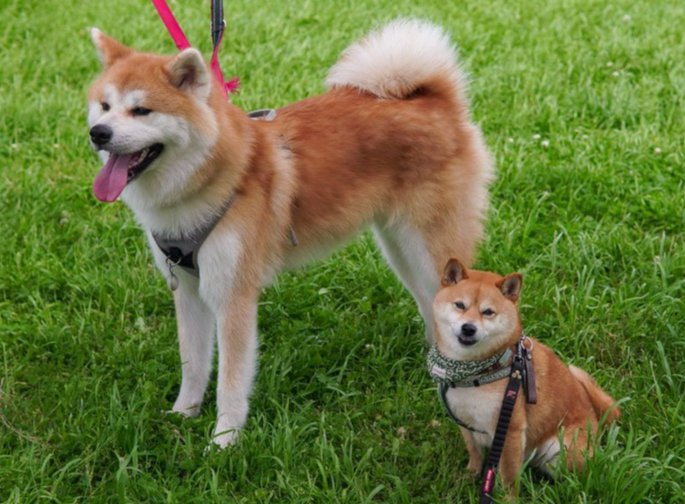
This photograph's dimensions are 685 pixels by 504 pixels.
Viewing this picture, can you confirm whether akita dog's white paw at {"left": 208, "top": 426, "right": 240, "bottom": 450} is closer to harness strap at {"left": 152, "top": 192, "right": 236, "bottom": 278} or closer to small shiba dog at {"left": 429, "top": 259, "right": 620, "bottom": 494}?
harness strap at {"left": 152, "top": 192, "right": 236, "bottom": 278}

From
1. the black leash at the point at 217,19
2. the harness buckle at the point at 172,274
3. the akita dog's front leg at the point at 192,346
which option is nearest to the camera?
the harness buckle at the point at 172,274

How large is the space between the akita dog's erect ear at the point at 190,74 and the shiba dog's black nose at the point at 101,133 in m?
0.33

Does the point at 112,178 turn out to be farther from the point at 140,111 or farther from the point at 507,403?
the point at 507,403

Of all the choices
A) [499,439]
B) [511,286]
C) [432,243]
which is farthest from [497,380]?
[432,243]

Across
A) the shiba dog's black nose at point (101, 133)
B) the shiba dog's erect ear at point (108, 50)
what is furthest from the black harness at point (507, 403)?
the shiba dog's erect ear at point (108, 50)

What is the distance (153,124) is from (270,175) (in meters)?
0.56

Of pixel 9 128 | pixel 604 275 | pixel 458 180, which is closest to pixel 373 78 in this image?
pixel 458 180

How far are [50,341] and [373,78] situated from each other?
6.28ft

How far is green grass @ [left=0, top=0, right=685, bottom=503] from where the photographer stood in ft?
10.8

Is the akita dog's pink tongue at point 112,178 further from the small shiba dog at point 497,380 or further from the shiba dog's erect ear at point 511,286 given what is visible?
the shiba dog's erect ear at point 511,286

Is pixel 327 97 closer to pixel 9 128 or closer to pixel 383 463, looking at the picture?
pixel 383 463

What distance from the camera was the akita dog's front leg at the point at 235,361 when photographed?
11.6 feet

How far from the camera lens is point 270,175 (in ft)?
11.8

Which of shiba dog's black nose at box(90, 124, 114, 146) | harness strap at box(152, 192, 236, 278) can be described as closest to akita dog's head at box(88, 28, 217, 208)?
shiba dog's black nose at box(90, 124, 114, 146)
